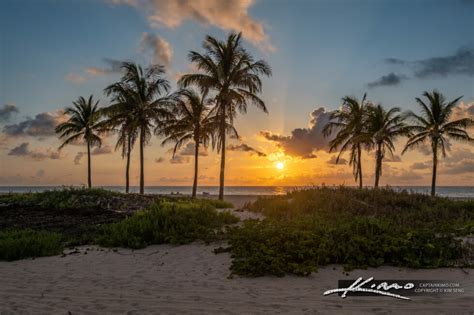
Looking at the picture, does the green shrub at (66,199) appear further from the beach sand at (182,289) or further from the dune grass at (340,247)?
the dune grass at (340,247)

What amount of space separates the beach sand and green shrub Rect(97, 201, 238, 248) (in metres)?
1.03

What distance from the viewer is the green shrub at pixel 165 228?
9.57 metres

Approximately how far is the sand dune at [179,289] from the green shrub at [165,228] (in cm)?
110

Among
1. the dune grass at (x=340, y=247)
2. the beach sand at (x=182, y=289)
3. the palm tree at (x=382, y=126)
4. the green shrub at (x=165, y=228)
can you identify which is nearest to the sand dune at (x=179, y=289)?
the beach sand at (x=182, y=289)

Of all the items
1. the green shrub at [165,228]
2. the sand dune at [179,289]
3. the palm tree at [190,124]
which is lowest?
the sand dune at [179,289]

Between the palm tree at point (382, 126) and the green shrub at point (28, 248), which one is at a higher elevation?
the palm tree at point (382, 126)

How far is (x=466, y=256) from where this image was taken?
25.7ft

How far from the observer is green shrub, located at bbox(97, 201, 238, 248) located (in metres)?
9.57

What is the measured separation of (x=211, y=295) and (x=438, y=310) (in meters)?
3.38

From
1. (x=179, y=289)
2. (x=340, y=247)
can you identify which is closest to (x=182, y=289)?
(x=179, y=289)

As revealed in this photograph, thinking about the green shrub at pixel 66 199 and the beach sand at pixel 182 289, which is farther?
the green shrub at pixel 66 199

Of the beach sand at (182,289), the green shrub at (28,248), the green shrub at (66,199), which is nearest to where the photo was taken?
the beach sand at (182,289)

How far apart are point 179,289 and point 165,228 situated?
3.90m

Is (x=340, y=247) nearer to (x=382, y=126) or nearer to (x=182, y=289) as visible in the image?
(x=182, y=289)
